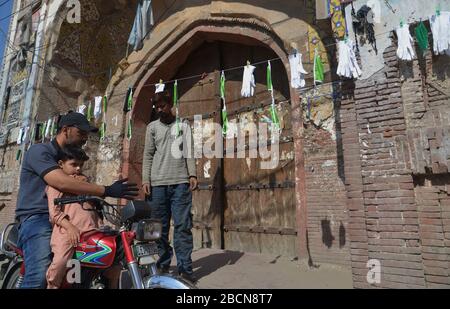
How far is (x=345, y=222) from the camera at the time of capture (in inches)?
159

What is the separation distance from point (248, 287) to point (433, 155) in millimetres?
2129

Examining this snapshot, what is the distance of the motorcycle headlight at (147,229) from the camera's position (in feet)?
6.86

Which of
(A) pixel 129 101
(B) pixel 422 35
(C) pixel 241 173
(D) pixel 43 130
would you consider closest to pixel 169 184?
(C) pixel 241 173

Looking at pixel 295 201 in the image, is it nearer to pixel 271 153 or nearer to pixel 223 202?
pixel 271 153

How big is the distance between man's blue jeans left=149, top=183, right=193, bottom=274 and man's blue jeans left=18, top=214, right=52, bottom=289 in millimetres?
1249

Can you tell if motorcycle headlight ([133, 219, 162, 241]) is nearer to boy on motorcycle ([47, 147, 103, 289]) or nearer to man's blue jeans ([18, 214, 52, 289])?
boy on motorcycle ([47, 147, 103, 289])

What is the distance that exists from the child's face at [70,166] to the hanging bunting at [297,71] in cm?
285

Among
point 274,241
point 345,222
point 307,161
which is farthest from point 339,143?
point 274,241

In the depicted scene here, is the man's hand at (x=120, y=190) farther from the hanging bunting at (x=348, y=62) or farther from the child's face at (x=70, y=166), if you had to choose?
the hanging bunting at (x=348, y=62)

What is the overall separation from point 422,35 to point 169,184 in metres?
2.92

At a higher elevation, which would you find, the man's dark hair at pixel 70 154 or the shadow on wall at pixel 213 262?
the man's dark hair at pixel 70 154

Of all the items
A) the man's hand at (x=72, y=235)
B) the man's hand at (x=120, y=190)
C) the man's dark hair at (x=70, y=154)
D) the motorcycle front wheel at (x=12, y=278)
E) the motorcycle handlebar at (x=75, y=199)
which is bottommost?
the motorcycle front wheel at (x=12, y=278)

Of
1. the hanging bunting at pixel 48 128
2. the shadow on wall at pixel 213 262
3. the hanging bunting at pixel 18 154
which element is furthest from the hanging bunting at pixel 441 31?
the hanging bunting at pixel 18 154

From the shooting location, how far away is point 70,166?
249cm
